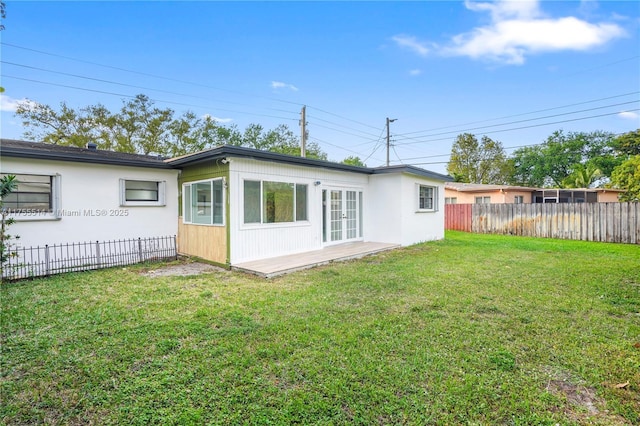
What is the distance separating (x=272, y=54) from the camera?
13500 mm

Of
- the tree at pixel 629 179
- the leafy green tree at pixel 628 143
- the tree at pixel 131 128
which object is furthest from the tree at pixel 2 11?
the leafy green tree at pixel 628 143

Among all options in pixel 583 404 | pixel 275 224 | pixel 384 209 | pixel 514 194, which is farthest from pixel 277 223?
pixel 514 194

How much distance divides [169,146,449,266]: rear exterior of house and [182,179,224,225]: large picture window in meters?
0.02

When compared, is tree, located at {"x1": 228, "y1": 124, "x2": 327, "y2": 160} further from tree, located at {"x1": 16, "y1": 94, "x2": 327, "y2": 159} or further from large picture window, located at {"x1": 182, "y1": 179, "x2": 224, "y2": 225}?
large picture window, located at {"x1": 182, "y1": 179, "x2": 224, "y2": 225}

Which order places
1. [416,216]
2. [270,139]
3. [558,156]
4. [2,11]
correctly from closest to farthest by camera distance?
[2,11] → [416,216] → [270,139] → [558,156]

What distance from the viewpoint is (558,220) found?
40.5 feet

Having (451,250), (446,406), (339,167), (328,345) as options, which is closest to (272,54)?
(339,167)

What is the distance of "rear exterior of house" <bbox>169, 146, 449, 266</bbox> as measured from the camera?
23.2 ft

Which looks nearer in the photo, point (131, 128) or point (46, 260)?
point (46, 260)

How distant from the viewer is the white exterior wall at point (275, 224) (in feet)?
22.9

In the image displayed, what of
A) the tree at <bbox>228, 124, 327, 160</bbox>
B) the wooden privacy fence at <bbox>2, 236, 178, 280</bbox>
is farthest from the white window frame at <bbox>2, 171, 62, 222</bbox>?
the tree at <bbox>228, 124, 327, 160</bbox>

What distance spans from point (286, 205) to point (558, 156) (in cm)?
3700

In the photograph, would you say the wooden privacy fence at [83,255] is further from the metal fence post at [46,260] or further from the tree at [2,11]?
the tree at [2,11]

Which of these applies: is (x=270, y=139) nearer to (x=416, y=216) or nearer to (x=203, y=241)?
(x=416, y=216)
